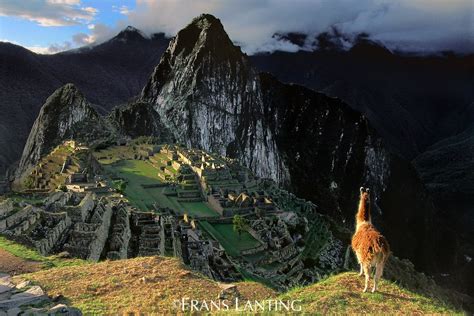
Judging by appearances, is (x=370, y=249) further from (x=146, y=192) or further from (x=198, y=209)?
(x=146, y=192)

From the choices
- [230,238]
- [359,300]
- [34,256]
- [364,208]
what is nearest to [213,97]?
[230,238]

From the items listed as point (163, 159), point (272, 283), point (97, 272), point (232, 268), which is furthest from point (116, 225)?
point (163, 159)

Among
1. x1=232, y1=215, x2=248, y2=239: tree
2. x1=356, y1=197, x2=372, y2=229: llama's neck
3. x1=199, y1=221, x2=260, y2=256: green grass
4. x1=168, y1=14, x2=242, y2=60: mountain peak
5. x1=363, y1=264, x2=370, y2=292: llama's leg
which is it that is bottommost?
x1=199, y1=221, x2=260, y2=256: green grass

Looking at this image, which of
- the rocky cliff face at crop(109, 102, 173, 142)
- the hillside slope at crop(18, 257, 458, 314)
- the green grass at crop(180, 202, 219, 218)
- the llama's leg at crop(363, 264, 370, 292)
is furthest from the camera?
the rocky cliff face at crop(109, 102, 173, 142)

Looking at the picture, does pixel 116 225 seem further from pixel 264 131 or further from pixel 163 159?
pixel 264 131

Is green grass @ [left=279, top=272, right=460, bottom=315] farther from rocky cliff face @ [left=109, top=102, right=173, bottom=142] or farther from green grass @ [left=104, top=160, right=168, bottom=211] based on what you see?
rocky cliff face @ [left=109, top=102, right=173, bottom=142]

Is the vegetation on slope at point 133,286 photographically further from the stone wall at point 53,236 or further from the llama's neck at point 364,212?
the stone wall at point 53,236

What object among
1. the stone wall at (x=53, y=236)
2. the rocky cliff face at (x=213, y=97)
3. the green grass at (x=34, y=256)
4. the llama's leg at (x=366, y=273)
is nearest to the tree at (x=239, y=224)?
the stone wall at (x=53, y=236)

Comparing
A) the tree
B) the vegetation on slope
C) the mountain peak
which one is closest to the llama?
the vegetation on slope
